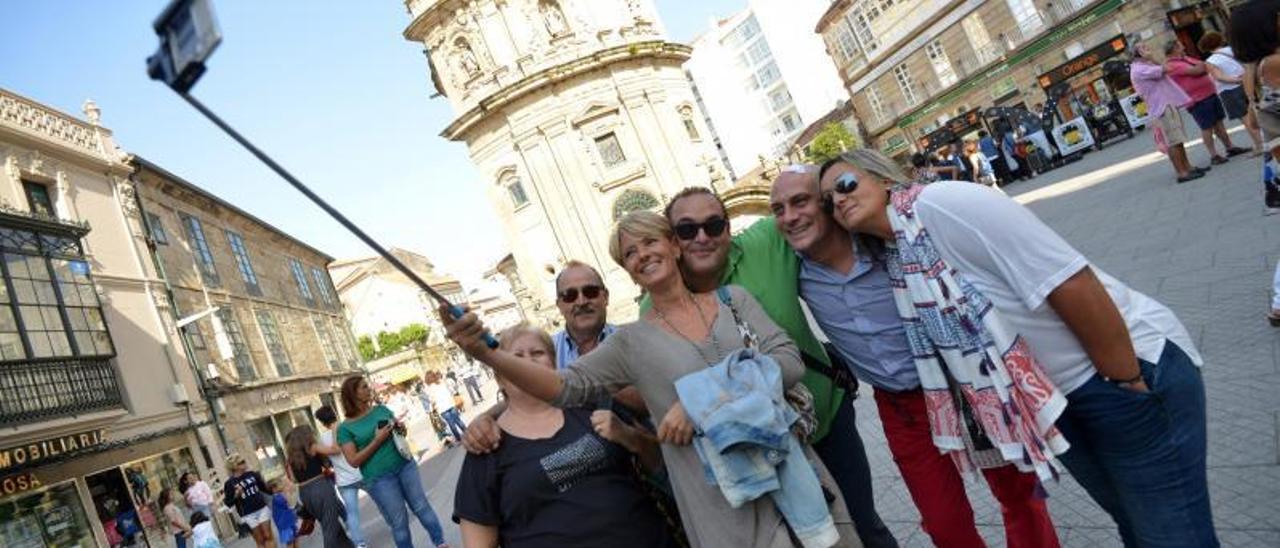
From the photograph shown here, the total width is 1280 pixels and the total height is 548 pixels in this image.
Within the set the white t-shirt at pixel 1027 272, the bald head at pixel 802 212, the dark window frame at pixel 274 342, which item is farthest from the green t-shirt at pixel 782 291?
the dark window frame at pixel 274 342

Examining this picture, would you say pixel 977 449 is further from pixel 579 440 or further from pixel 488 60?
pixel 488 60

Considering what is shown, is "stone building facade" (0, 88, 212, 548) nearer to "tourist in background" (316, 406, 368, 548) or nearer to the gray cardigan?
"tourist in background" (316, 406, 368, 548)

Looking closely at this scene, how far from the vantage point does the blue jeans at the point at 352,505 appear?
6402 mm

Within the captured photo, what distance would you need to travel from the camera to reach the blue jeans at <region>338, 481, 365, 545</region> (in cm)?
640

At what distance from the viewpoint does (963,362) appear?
7.47 ft

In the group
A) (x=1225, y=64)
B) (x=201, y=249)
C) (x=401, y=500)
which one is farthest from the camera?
(x=201, y=249)

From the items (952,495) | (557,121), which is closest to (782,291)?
(952,495)

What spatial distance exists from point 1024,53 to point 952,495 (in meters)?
37.3

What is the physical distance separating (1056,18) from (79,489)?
3850 centimetres

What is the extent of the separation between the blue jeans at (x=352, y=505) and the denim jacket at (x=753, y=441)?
5.12m

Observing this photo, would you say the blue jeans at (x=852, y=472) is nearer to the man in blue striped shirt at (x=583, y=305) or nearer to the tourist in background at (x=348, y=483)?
the man in blue striped shirt at (x=583, y=305)

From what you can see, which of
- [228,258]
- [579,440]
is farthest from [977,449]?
[228,258]

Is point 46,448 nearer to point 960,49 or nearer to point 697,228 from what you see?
point 697,228

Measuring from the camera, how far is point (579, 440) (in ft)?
8.33
